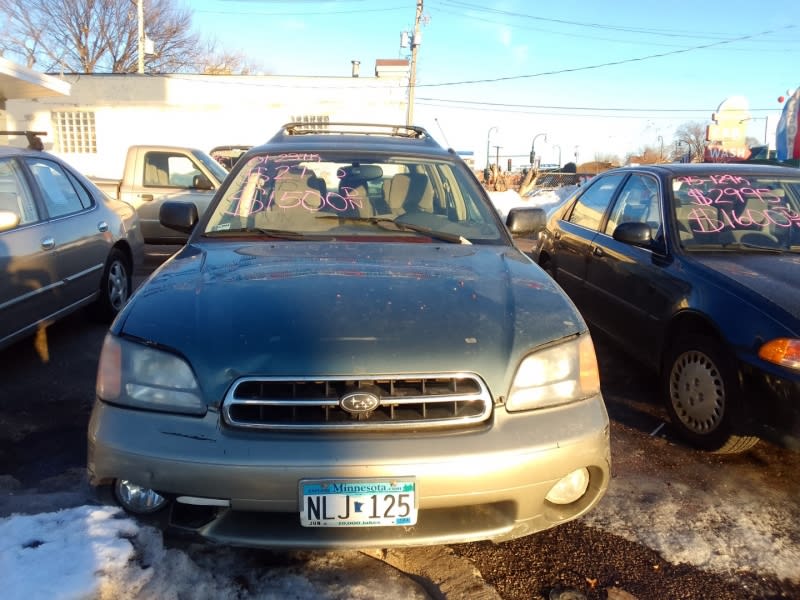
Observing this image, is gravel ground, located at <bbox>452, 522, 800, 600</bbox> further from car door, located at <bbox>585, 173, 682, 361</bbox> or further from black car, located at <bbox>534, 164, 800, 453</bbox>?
car door, located at <bbox>585, 173, 682, 361</bbox>

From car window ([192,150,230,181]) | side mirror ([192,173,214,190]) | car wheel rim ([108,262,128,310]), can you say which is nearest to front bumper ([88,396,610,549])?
car wheel rim ([108,262,128,310])

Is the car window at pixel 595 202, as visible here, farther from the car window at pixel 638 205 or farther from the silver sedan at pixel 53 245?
the silver sedan at pixel 53 245

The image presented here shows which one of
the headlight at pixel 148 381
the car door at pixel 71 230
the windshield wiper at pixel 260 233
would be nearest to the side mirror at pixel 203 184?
the car door at pixel 71 230

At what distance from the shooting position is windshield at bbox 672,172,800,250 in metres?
4.01

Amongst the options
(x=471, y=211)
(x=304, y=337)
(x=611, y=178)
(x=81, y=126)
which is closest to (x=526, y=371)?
(x=304, y=337)

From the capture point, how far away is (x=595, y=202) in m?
5.36

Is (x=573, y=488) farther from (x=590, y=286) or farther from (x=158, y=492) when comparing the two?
(x=590, y=286)

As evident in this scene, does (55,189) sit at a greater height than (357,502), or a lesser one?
greater

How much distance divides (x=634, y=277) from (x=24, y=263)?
404 centimetres

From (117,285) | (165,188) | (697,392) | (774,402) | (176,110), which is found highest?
(176,110)

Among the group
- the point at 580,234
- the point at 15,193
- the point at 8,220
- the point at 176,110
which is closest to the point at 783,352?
the point at 580,234

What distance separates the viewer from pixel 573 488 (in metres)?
2.22

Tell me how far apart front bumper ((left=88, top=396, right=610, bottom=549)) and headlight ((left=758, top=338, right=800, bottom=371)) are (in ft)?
4.54

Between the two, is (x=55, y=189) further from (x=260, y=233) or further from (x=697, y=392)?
(x=697, y=392)
